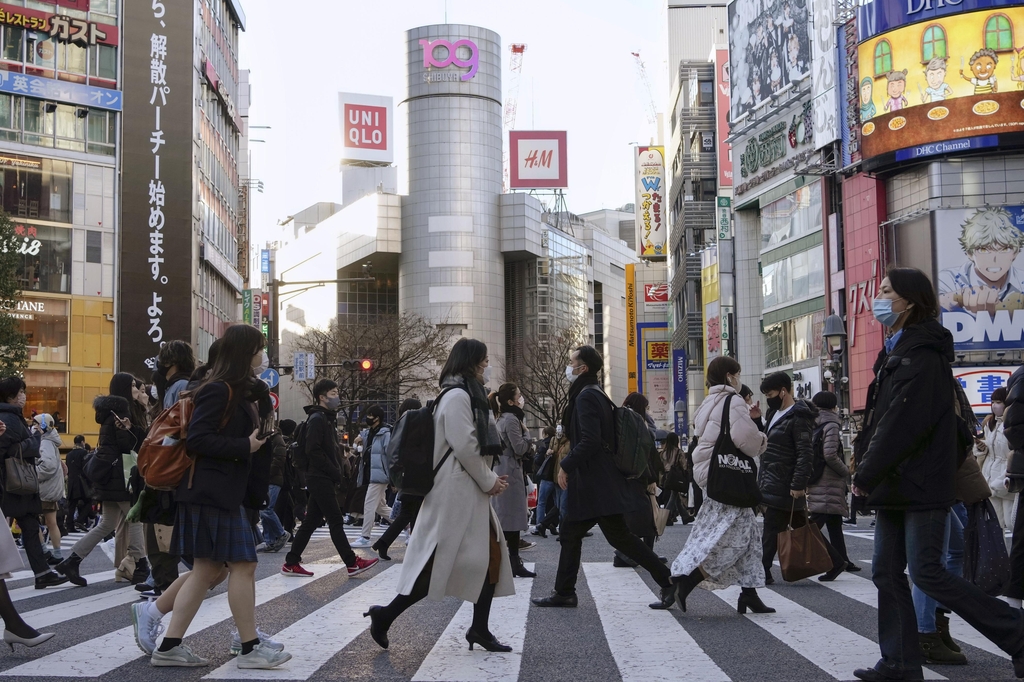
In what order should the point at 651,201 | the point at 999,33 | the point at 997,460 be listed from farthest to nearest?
the point at 651,201
the point at 999,33
the point at 997,460

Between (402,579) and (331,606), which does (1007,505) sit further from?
(402,579)

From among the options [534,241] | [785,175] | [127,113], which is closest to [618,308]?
[534,241]

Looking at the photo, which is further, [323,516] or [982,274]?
[982,274]

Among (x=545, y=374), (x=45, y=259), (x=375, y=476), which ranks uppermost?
(x=45, y=259)

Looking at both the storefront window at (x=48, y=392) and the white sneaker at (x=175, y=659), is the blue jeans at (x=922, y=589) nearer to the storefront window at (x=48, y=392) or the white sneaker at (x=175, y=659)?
the white sneaker at (x=175, y=659)

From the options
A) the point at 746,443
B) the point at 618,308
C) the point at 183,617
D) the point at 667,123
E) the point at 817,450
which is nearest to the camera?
the point at 183,617

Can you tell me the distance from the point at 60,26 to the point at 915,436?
44.7m

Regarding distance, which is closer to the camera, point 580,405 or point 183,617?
point 183,617

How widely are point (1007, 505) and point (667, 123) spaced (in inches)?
2771

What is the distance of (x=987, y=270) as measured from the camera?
3947cm

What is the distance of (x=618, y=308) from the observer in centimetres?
13875

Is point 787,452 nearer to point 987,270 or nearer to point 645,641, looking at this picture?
point 645,641

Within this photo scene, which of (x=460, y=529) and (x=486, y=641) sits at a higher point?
(x=460, y=529)

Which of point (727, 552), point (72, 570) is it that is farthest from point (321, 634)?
point (72, 570)
